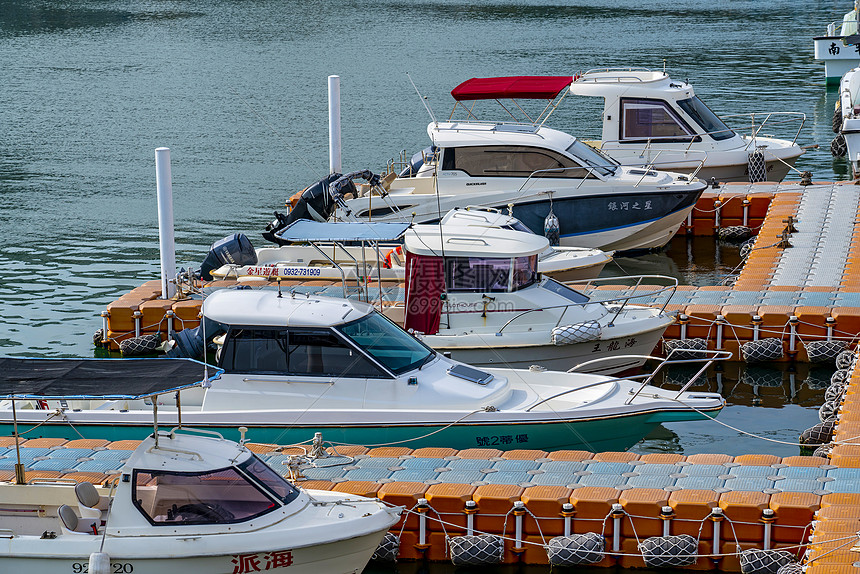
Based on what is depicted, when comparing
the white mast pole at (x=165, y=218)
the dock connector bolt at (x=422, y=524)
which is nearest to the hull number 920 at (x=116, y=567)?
the dock connector bolt at (x=422, y=524)

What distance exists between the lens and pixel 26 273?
2314 centimetres

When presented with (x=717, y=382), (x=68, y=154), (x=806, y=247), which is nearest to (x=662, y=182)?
(x=806, y=247)

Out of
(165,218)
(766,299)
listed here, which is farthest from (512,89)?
(165,218)

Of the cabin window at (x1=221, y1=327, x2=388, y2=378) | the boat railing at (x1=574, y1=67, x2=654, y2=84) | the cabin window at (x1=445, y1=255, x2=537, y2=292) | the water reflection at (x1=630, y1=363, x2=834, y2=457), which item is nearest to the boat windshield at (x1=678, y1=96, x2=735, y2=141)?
the boat railing at (x1=574, y1=67, x2=654, y2=84)

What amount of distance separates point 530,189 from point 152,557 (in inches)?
536

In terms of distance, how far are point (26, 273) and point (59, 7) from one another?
52191 mm

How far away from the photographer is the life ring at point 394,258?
18.0 meters

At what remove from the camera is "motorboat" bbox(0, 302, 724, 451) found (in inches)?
499

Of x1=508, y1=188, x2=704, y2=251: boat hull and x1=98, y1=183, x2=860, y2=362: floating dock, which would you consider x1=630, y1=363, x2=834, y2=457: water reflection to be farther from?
x1=508, y1=188, x2=704, y2=251: boat hull

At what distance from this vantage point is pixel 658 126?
81.3 ft

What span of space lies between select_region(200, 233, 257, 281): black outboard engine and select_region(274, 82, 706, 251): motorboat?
4.26 ft

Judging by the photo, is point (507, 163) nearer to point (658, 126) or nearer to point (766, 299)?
point (658, 126)

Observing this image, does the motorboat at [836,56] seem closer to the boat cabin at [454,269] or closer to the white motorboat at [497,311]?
the white motorboat at [497,311]

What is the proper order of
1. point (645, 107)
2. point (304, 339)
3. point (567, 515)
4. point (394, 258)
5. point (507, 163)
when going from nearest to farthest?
point (567, 515)
point (304, 339)
point (394, 258)
point (507, 163)
point (645, 107)
